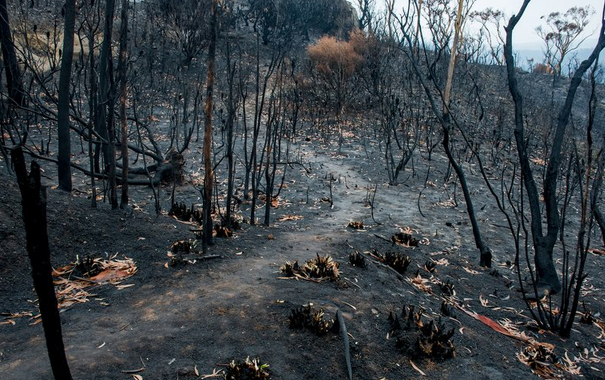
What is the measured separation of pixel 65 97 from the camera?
6.59m

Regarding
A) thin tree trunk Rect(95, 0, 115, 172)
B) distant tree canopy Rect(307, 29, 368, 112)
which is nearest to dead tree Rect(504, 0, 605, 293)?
thin tree trunk Rect(95, 0, 115, 172)

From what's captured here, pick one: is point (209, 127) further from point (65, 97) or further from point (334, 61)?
point (334, 61)

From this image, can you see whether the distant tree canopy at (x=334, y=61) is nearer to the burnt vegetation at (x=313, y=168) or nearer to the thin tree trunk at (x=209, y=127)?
the burnt vegetation at (x=313, y=168)

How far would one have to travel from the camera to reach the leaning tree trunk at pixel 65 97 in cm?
633

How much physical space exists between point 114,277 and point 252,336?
1877mm

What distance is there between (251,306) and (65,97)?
203 inches

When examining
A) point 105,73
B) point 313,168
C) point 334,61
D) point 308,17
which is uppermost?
point 308,17

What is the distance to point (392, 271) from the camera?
512cm

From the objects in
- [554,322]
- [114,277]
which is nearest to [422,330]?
[554,322]

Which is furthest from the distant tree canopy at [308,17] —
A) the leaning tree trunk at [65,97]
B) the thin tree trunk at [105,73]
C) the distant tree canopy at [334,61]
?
the leaning tree trunk at [65,97]

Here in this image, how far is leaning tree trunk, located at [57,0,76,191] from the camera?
20.8ft

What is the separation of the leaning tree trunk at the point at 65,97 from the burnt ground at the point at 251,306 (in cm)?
82

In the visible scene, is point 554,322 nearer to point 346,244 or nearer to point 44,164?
point 346,244

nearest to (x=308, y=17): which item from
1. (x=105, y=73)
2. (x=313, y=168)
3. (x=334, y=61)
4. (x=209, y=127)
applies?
(x=334, y=61)
